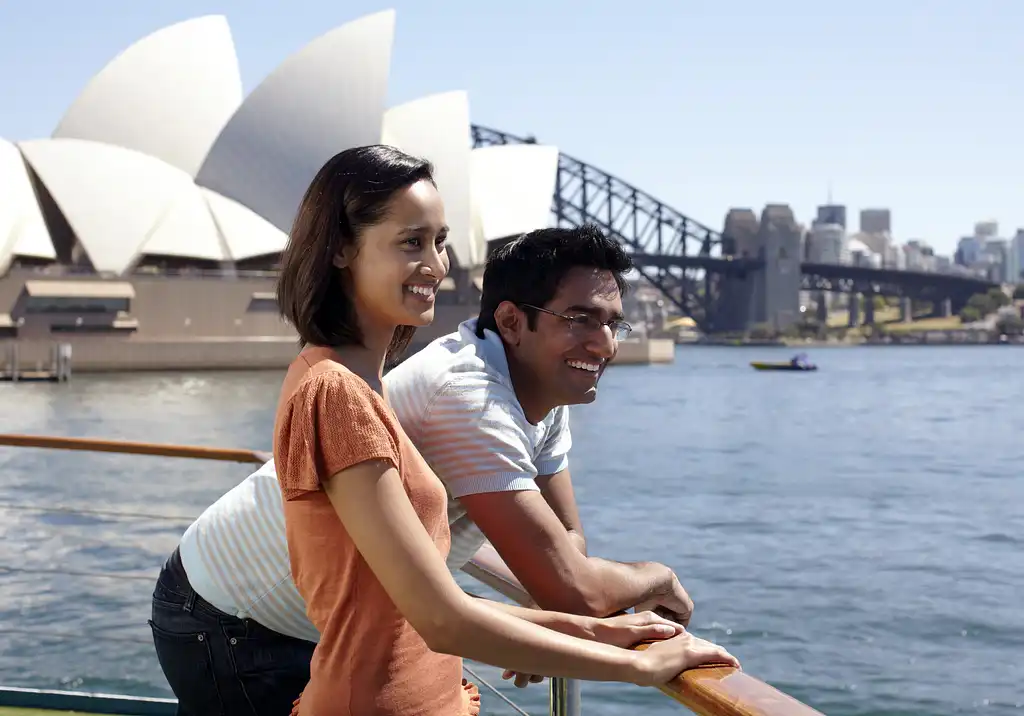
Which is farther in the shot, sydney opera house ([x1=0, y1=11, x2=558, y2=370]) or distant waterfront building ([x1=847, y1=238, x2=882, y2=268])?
distant waterfront building ([x1=847, y1=238, x2=882, y2=268])

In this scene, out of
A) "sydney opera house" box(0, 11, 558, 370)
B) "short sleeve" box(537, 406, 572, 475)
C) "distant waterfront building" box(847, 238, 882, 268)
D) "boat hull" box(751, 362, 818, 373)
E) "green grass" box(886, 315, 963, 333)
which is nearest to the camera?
"short sleeve" box(537, 406, 572, 475)

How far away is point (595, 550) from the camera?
29.6ft

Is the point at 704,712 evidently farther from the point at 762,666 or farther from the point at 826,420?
the point at 826,420

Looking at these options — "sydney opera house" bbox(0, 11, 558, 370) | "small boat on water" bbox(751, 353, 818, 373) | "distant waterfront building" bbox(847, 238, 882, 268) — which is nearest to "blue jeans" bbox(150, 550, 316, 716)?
"sydney opera house" bbox(0, 11, 558, 370)

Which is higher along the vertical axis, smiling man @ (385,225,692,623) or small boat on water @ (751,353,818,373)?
smiling man @ (385,225,692,623)

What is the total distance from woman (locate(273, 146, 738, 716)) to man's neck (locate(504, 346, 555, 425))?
0.86ft

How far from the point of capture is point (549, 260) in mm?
1356

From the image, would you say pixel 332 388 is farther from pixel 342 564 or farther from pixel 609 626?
pixel 609 626

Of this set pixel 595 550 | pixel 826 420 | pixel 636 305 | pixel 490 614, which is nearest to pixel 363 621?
pixel 490 614

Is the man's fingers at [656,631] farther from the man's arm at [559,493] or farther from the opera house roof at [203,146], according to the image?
the opera house roof at [203,146]

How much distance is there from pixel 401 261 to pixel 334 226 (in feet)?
0.23

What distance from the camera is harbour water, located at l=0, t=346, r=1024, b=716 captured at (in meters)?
5.43

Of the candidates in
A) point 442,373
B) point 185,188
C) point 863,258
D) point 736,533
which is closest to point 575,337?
point 442,373

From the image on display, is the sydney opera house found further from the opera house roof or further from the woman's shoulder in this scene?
the woman's shoulder
